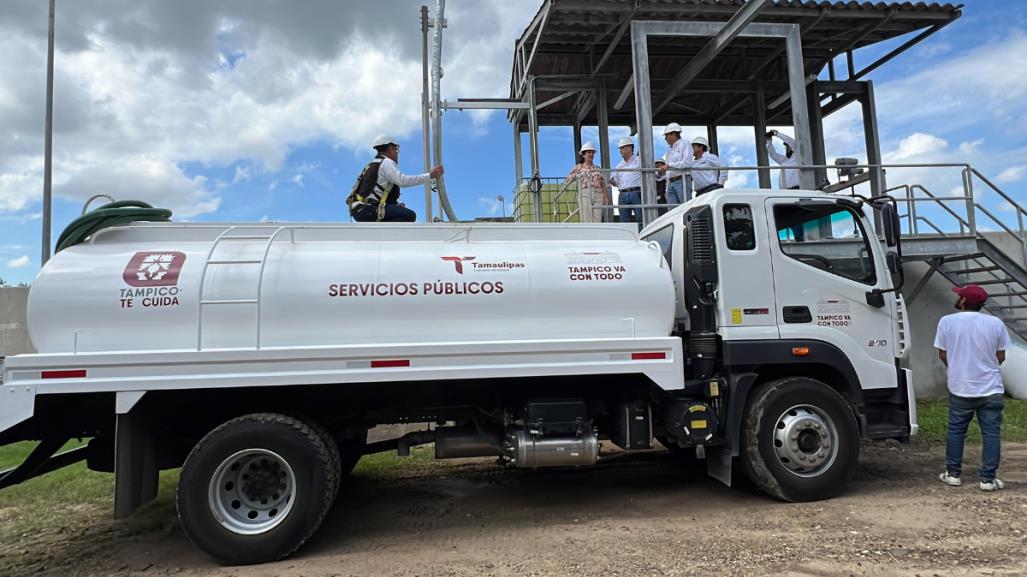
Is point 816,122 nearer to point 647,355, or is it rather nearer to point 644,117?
point 644,117

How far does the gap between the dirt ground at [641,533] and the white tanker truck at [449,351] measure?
417 mm

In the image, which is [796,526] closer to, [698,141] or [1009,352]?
[698,141]

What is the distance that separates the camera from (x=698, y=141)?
828 cm

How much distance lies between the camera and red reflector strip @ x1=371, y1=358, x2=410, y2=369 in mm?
4453

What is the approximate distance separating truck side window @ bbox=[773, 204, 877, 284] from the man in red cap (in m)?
0.97

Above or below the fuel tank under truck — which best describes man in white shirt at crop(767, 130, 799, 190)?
above

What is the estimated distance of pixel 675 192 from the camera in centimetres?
841

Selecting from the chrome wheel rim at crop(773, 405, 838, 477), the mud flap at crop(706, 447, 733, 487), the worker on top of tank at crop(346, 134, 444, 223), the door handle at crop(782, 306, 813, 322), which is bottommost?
the mud flap at crop(706, 447, 733, 487)

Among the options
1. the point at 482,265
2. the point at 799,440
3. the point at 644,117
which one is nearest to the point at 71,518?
the point at 482,265

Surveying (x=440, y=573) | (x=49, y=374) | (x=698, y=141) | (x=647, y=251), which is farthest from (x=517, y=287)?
(x=698, y=141)

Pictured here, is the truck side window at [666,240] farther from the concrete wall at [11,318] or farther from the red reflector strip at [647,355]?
the concrete wall at [11,318]

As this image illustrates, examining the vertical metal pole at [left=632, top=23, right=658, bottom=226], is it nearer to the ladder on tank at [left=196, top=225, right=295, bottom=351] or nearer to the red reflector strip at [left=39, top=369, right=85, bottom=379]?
the ladder on tank at [left=196, top=225, right=295, bottom=351]

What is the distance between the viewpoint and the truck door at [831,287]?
5.25 metres

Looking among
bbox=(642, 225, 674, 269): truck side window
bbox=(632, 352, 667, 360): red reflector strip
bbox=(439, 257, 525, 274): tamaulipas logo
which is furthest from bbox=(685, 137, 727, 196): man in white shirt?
bbox=(439, 257, 525, 274): tamaulipas logo
